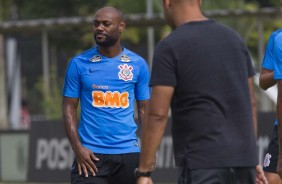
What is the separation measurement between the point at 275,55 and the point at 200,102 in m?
2.45

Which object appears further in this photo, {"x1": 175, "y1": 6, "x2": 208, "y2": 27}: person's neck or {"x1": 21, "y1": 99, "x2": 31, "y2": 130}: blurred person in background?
{"x1": 21, "y1": 99, "x2": 31, "y2": 130}: blurred person in background

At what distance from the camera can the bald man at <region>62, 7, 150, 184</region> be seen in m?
8.91

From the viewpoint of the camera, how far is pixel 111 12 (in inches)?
358

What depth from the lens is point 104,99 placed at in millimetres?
8922

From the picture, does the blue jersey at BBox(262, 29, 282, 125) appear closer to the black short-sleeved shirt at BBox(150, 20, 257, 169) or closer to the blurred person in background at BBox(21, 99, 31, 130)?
the black short-sleeved shirt at BBox(150, 20, 257, 169)

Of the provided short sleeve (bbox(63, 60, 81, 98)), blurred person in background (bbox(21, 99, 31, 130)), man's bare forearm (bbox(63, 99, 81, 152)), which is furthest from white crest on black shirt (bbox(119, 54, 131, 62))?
blurred person in background (bbox(21, 99, 31, 130))

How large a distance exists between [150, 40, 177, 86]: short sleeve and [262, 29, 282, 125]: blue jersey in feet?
7.73

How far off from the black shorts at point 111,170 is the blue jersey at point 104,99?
0.18 feet

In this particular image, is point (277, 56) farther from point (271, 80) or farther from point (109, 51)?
point (109, 51)

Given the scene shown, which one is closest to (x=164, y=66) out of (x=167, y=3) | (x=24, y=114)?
(x=167, y=3)

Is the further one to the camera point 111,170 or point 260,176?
point 111,170

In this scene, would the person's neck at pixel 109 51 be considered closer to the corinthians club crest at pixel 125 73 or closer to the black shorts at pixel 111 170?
the corinthians club crest at pixel 125 73

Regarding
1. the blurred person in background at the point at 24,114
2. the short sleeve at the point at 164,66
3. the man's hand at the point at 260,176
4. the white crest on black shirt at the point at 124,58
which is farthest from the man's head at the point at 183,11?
the blurred person in background at the point at 24,114

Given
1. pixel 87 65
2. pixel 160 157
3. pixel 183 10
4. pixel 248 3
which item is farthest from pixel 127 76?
pixel 248 3
